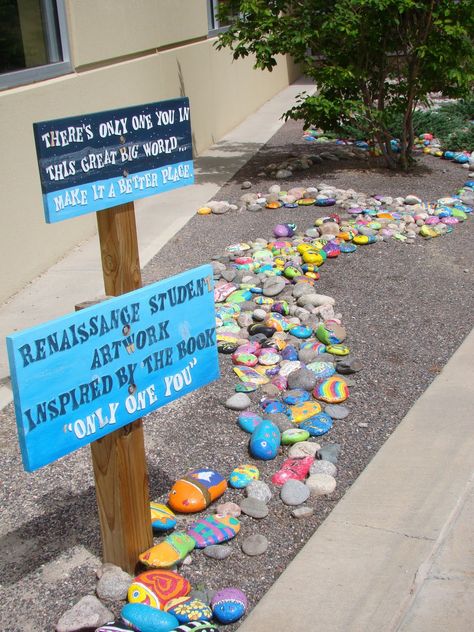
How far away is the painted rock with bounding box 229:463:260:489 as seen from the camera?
371cm

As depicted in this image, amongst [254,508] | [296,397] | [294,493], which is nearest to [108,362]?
[254,508]

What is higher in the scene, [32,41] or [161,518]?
[32,41]

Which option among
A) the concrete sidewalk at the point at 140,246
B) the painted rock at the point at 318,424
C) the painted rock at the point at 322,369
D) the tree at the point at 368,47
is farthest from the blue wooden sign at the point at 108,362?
the tree at the point at 368,47

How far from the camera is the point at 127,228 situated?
320 cm

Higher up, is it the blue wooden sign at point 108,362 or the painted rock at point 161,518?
the blue wooden sign at point 108,362

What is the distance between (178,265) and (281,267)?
0.91 metres

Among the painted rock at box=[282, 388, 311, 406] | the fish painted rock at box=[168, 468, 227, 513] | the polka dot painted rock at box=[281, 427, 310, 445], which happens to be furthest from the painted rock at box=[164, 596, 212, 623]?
the painted rock at box=[282, 388, 311, 406]

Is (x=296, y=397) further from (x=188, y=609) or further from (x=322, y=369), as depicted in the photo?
(x=188, y=609)

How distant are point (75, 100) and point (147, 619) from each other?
216 inches

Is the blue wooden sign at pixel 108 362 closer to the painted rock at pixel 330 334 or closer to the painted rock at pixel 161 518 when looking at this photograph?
the painted rock at pixel 161 518

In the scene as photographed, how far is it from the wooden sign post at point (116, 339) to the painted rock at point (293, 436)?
41.3 inches

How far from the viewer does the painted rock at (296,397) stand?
176 inches

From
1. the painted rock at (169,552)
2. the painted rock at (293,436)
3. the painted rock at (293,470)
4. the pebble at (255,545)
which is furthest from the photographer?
the painted rock at (293,436)

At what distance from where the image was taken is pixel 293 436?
13.4 ft
